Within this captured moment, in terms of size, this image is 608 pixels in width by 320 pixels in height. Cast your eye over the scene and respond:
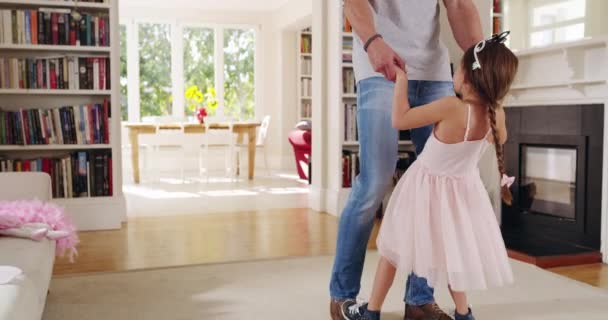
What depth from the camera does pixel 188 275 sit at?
2543 mm

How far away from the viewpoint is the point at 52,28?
3.71m

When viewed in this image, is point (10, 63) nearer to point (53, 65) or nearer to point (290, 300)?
point (53, 65)

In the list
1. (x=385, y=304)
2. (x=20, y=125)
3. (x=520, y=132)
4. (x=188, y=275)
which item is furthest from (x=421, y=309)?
(x=20, y=125)

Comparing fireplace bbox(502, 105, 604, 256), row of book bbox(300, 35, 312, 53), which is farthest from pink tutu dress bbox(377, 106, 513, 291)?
row of book bbox(300, 35, 312, 53)

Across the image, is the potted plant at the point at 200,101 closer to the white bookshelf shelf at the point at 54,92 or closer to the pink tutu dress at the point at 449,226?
the white bookshelf shelf at the point at 54,92

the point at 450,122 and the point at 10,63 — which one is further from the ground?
the point at 10,63

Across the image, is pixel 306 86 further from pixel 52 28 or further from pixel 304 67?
pixel 52 28

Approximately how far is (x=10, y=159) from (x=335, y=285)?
108 inches

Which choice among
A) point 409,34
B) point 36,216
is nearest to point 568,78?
point 409,34

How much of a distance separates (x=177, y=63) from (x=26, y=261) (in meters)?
7.66

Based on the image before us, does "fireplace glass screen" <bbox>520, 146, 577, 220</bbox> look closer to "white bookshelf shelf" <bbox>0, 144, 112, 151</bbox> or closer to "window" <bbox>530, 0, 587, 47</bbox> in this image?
"white bookshelf shelf" <bbox>0, 144, 112, 151</bbox>

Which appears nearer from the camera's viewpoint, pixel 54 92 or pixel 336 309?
pixel 336 309

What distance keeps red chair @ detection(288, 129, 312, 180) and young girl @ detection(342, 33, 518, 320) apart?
5.17 m

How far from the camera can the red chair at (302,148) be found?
690cm
